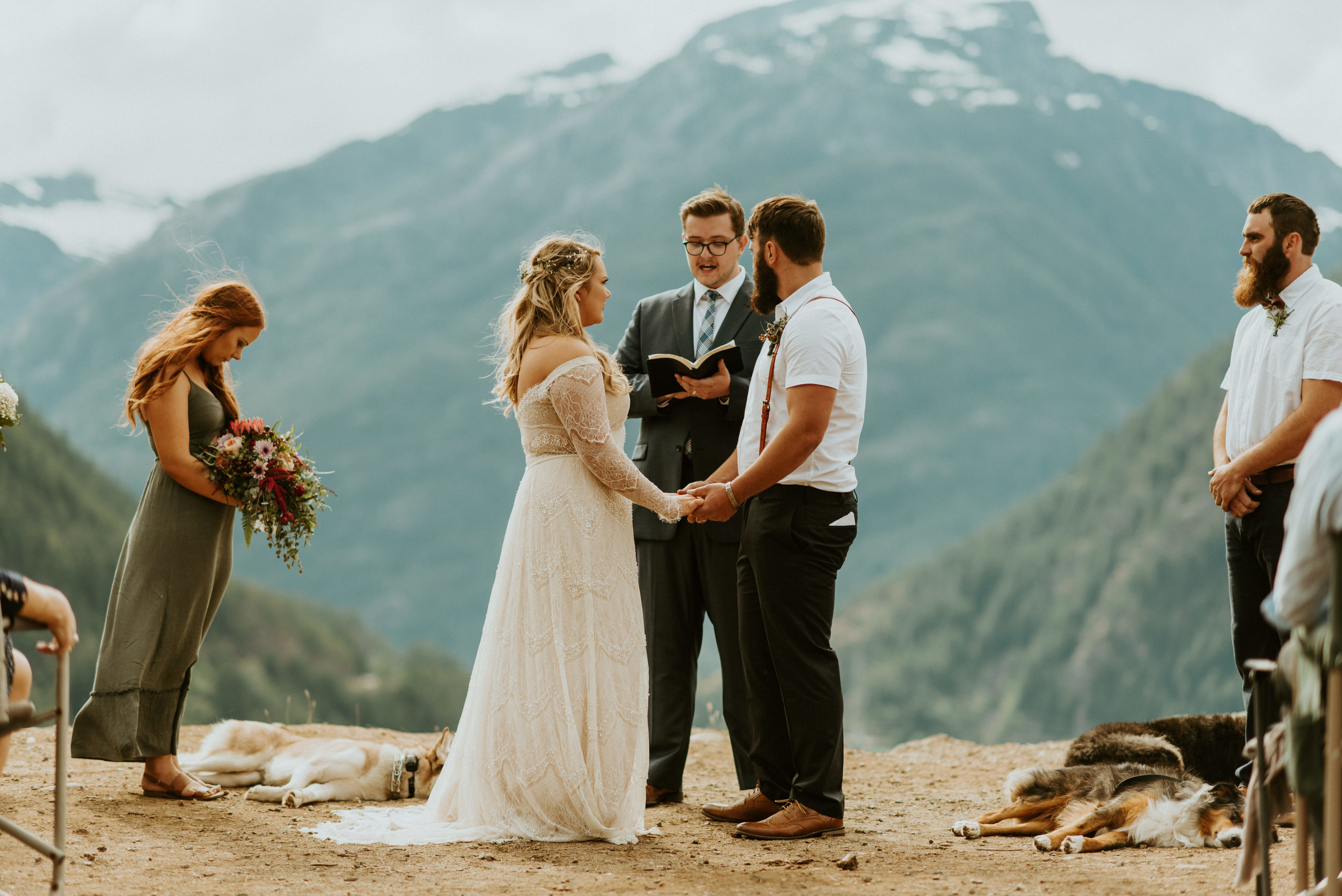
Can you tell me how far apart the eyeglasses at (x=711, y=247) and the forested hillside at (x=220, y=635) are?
33013mm

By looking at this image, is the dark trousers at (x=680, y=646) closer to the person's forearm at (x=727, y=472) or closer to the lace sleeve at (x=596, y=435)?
the person's forearm at (x=727, y=472)

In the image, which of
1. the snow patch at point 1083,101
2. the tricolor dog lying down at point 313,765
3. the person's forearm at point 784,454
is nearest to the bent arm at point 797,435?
the person's forearm at point 784,454

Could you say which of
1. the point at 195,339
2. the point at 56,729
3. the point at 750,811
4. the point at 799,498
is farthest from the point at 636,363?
the point at 56,729

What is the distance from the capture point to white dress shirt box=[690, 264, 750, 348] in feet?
17.1

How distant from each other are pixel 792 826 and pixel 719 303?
7.16 ft

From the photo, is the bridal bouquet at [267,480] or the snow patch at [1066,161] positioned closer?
the bridal bouquet at [267,480]

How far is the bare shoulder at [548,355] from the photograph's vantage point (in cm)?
425

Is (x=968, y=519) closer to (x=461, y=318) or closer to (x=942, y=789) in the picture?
(x=461, y=318)

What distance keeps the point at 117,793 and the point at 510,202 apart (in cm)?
16944

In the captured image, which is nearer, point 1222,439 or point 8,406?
point 8,406

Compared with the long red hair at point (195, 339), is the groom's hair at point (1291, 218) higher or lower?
higher

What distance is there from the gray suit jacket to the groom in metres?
0.71

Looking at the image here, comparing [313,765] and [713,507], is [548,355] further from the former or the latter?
[313,765]

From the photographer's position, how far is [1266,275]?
14.3 feet
